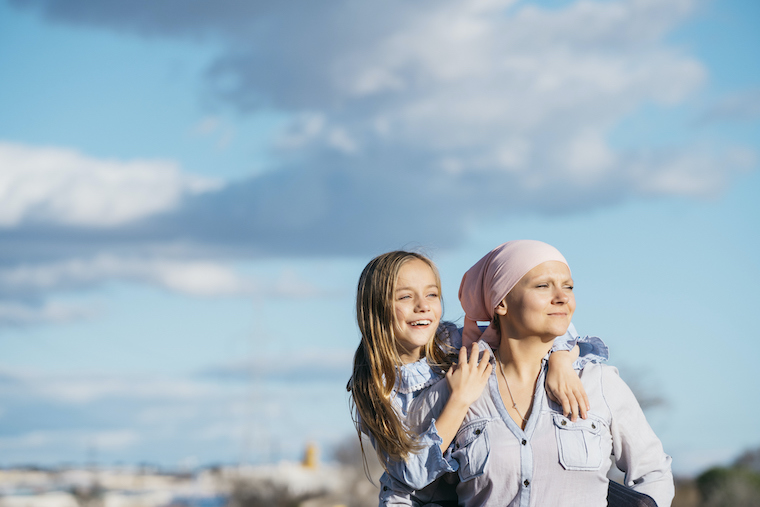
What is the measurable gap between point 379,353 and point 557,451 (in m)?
0.98

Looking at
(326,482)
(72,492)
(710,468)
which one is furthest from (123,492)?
(710,468)

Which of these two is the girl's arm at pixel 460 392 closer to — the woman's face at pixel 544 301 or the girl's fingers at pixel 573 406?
the woman's face at pixel 544 301

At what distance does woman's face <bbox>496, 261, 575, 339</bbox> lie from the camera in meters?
3.82

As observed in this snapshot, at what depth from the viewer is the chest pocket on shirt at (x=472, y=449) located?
378cm

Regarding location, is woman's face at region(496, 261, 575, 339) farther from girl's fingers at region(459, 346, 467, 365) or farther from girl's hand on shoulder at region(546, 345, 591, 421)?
girl's fingers at region(459, 346, 467, 365)

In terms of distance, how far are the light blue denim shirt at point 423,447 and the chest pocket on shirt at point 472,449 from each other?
0.05m

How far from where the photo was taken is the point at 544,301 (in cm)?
383

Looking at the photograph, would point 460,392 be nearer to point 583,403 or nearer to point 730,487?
point 583,403

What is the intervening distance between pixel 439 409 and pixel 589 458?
705mm

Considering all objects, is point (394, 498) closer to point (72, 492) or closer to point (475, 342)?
point (475, 342)

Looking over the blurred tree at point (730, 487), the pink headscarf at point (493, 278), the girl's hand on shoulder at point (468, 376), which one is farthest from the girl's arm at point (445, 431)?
the blurred tree at point (730, 487)

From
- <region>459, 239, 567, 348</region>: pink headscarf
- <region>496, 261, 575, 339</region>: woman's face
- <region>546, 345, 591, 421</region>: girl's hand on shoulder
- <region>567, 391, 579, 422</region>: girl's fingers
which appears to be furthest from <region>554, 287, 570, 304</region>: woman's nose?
<region>567, 391, 579, 422</region>: girl's fingers

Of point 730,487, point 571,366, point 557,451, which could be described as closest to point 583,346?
point 571,366

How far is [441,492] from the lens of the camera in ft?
13.6
